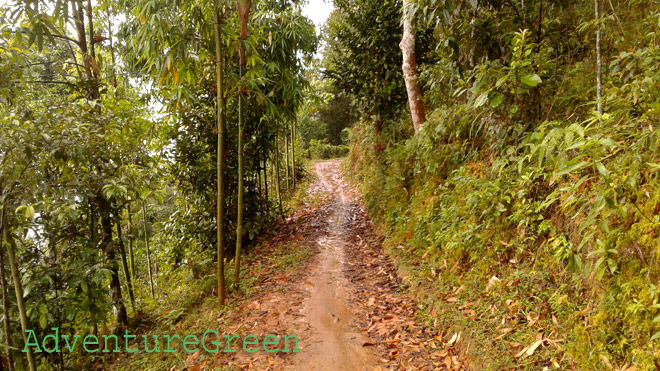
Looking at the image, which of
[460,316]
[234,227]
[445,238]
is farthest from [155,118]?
[460,316]

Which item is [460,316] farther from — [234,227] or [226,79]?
[234,227]

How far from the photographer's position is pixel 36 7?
107 inches

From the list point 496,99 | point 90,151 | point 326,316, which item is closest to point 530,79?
point 496,99

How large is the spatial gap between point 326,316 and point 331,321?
13cm

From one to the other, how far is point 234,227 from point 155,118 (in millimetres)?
2522

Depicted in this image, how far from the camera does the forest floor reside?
3.38 meters

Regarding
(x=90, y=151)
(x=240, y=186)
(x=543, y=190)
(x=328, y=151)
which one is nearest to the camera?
(x=543, y=190)

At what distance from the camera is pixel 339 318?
418 cm

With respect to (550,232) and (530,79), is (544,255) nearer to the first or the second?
(550,232)

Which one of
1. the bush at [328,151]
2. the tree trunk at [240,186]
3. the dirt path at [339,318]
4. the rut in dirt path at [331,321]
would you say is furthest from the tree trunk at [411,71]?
the bush at [328,151]

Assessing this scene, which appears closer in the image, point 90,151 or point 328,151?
point 90,151

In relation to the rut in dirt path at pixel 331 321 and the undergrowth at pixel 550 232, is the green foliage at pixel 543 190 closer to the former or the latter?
the undergrowth at pixel 550 232

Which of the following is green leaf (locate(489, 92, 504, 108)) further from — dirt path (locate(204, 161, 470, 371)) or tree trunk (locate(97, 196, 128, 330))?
tree trunk (locate(97, 196, 128, 330))

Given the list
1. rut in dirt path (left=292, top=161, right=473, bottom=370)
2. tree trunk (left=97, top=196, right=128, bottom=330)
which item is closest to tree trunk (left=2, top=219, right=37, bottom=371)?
tree trunk (left=97, top=196, right=128, bottom=330)
